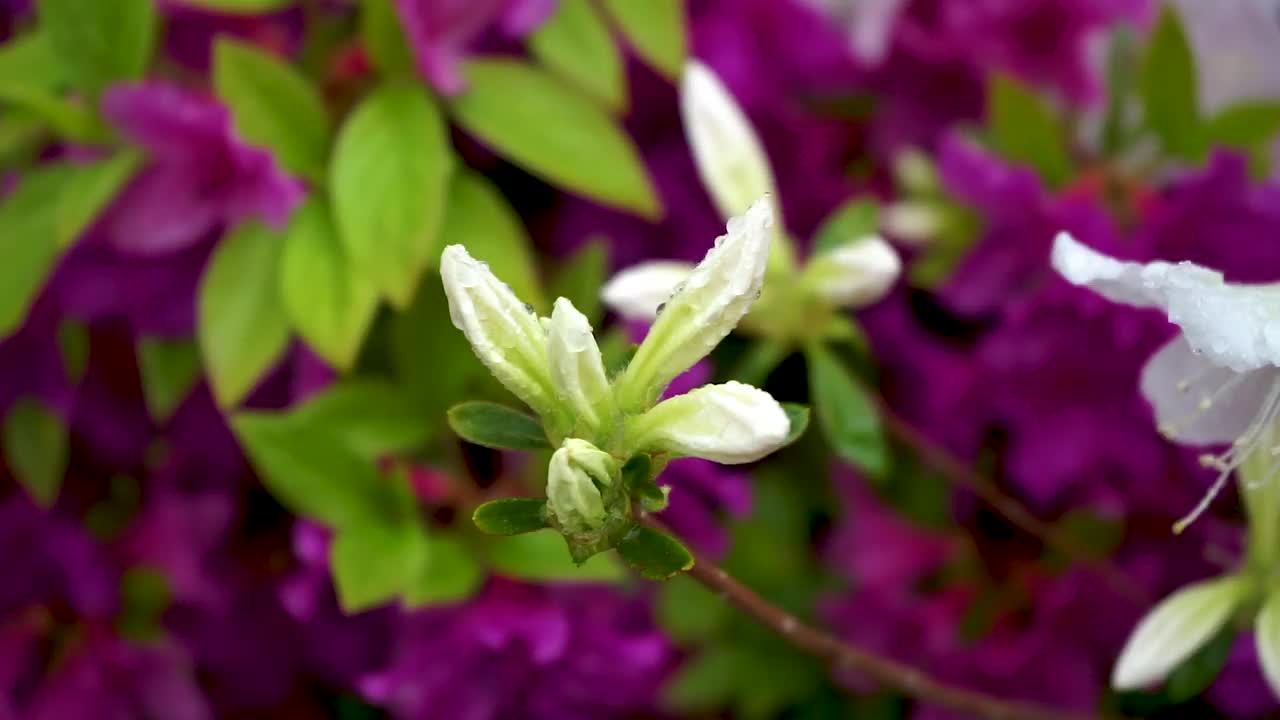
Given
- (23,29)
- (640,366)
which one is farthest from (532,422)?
(23,29)

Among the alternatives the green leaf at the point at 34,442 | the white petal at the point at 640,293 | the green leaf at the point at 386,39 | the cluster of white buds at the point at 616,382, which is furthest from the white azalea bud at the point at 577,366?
the green leaf at the point at 34,442

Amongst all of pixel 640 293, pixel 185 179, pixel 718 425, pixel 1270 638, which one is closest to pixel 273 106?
pixel 185 179

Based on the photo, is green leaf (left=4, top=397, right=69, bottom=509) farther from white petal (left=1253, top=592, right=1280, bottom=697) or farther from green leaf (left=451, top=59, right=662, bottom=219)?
white petal (left=1253, top=592, right=1280, bottom=697)

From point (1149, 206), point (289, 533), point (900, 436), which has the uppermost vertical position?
point (1149, 206)

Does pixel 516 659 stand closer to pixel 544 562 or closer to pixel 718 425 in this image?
pixel 544 562

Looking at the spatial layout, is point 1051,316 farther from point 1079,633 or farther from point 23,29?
point 23,29

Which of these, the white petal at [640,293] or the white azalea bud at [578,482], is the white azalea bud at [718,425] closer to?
the white azalea bud at [578,482]
